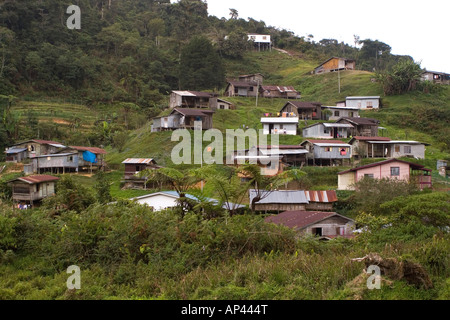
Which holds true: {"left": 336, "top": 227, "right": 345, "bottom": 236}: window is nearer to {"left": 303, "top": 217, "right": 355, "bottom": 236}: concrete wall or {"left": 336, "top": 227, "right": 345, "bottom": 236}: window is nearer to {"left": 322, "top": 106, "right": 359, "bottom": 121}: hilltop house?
{"left": 303, "top": 217, "right": 355, "bottom": 236}: concrete wall

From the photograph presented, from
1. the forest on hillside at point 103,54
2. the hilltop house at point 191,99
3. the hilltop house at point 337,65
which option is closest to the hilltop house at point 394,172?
the hilltop house at point 191,99

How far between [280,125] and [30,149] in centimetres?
2607

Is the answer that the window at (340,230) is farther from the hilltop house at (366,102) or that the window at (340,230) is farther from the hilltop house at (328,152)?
the hilltop house at (366,102)

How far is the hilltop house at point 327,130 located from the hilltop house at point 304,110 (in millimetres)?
5538

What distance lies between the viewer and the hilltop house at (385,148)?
3584cm

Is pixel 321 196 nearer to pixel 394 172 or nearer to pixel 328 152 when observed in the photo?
pixel 394 172

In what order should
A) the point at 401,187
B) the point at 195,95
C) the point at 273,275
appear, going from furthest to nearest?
1. the point at 195,95
2. the point at 401,187
3. the point at 273,275

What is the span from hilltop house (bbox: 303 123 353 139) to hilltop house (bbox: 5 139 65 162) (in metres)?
25.9

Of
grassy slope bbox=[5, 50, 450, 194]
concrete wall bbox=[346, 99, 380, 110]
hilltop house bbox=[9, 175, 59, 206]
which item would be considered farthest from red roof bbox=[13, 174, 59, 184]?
concrete wall bbox=[346, 99, 380, 110]
